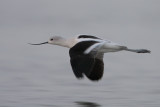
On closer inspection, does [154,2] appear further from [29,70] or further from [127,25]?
[29,70]

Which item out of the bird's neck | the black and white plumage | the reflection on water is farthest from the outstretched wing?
the bird's neck

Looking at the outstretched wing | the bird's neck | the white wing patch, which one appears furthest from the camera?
the bird's neck

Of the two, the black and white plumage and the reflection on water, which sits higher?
the black and white plumage

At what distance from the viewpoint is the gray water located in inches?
355

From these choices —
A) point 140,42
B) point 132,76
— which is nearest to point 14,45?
point 140,42

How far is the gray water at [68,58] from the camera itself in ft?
29.6

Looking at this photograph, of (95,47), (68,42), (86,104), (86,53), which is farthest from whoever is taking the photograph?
(68,42)

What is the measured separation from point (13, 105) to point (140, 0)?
935 centimetres

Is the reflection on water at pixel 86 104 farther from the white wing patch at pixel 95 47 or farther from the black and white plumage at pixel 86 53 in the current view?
the white wing patch at pixel 95 47

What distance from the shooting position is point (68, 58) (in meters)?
11.7

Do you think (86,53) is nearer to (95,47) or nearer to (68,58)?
(95,47)

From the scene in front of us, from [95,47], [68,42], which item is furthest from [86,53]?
[68,42]

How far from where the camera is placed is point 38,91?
9352 mm

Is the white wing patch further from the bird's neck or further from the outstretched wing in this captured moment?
the bird's neck
